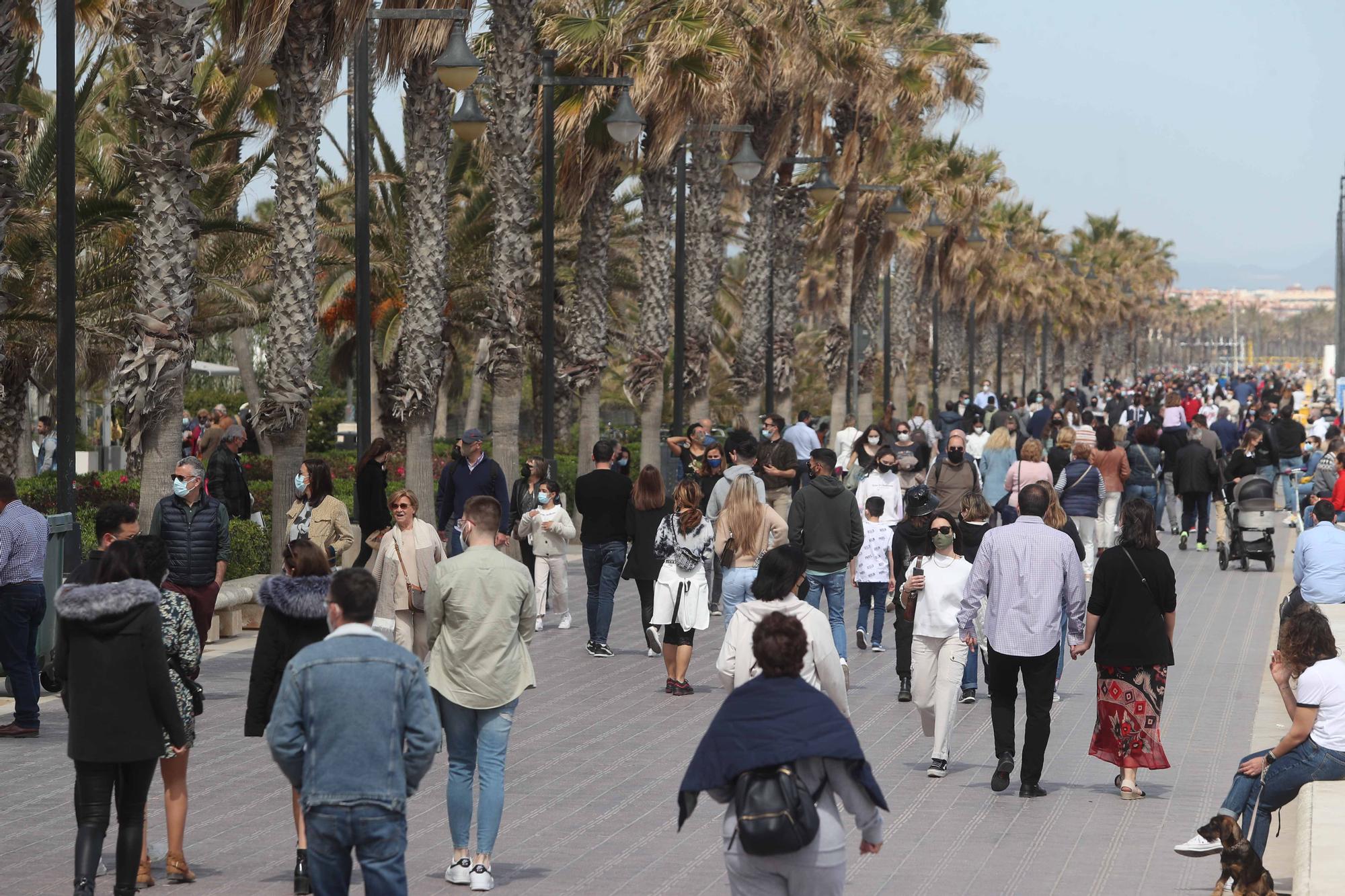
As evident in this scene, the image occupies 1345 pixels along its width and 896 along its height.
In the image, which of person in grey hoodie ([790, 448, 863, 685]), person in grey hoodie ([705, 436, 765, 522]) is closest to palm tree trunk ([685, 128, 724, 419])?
person in grey hoodie ([705, 436, 765, 522])

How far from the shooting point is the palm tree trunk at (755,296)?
3284cm

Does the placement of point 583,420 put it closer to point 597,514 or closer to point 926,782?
point 597,514

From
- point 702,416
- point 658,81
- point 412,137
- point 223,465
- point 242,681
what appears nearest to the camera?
point 242,681

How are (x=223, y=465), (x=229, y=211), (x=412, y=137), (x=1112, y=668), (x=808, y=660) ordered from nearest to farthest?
(x=808, y=660), (x=1112, y=668), (x=223, y=465), (x=412, y=137), (x=229, y=211)

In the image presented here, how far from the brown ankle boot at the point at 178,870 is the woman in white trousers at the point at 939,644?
4.17m

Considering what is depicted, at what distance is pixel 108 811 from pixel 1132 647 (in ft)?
16.9

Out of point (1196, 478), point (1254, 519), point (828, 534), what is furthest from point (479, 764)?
point (1196, 478)

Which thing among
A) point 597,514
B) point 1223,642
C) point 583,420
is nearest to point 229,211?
point 583,420

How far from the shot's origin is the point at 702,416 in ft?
100

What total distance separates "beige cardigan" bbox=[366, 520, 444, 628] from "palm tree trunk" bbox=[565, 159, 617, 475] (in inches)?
581

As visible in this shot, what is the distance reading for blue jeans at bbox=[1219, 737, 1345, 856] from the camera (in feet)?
25.7

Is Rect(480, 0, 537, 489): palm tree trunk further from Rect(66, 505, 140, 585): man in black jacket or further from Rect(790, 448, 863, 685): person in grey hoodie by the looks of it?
Rect(66, 505, 140, 585): man in black jacket

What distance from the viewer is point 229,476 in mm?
17203

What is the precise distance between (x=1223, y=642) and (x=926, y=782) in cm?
677
